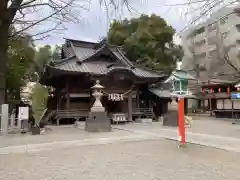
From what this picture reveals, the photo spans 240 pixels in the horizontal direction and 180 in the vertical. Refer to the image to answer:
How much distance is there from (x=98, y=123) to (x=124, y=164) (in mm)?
7343

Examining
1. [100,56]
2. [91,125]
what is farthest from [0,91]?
[100,56]

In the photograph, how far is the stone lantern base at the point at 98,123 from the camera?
12.9 metres

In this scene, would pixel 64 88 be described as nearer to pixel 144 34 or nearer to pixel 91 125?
pixel 91 125

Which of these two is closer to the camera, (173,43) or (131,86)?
(131,86)

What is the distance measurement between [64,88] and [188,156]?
49.2 ft

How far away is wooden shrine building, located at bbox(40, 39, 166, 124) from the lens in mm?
18688

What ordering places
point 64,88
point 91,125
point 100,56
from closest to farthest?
point 91,125 → point 64,88 → point 100,56

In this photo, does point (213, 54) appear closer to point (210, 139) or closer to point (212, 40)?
point (212, 40)

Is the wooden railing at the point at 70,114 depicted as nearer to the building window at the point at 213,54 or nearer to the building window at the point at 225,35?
the building window at the point at 225,35

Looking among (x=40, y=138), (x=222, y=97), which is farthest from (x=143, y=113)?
(x=40, y=138)

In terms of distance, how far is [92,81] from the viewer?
19156 mm

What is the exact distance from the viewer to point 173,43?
1276 inches

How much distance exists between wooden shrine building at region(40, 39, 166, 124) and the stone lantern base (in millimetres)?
5289

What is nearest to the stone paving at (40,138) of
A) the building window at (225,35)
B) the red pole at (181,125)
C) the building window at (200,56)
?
the red pole at (181,125)
